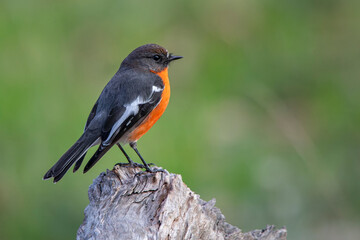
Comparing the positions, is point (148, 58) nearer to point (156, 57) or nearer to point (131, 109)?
point (156, 57)

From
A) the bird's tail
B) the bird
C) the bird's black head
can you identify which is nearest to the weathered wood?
the bird's tail

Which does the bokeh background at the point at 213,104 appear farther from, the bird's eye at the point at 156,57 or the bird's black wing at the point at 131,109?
the bird's black wing at the point at 131,109

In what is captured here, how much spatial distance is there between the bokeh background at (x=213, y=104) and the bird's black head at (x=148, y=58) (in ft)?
4.75

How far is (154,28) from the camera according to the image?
1045cm

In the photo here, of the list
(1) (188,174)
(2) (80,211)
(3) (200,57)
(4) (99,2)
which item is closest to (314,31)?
(3) (200,57)

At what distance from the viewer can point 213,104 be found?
9875mm

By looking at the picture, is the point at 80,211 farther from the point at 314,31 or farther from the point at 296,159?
the point at 314,31

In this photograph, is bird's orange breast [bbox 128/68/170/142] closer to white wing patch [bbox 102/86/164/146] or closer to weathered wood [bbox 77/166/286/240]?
white wing patch [bbox 102/86/164/146]

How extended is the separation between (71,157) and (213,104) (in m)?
4.52

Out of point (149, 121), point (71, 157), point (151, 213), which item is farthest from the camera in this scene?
point (149, 121)

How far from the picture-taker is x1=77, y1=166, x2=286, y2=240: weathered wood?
4273mm

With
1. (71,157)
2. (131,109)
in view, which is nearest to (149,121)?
(131,109)

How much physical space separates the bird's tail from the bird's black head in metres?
1.22

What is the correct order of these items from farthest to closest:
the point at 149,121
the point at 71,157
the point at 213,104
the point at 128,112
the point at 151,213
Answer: the point at 213,104 < the point at 149,121 < the point at 128,112 < the point at 71,157 < the point at 151,213
